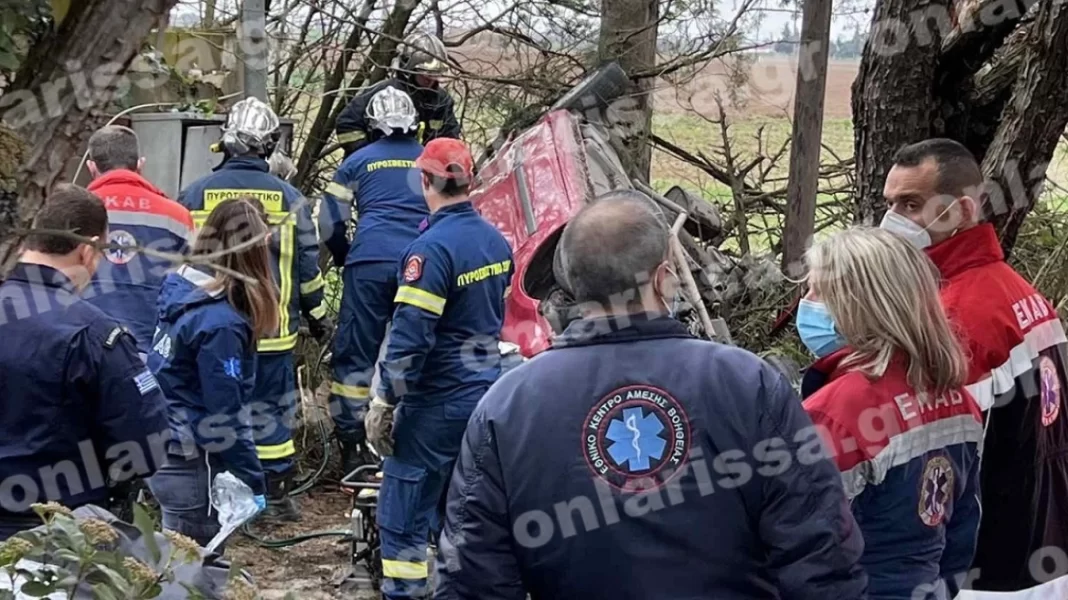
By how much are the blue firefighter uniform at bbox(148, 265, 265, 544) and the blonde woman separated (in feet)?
8.36

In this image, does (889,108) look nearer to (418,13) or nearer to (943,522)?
(943,522)

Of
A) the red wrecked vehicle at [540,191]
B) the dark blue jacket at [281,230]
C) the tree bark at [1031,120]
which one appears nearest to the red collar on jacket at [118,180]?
the dark blue jacket at [281,230]

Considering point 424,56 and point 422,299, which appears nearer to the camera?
point 422,299

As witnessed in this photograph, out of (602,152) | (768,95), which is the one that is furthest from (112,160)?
(768,95)

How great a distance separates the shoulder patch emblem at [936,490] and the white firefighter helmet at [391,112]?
432cm

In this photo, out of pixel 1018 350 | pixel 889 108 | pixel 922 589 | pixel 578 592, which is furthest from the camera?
pixel 889 108

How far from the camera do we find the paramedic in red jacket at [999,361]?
3.41 metres

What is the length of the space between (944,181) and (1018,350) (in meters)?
0.49

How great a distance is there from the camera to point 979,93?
14.9 feet

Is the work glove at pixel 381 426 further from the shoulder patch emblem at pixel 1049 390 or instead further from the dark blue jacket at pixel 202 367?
the shoulder patch emblem at pixel 1049 390

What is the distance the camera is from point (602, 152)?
22.8 ft

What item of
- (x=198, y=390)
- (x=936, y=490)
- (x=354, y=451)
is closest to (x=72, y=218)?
(x=198, y=390)

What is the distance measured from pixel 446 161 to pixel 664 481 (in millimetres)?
2803

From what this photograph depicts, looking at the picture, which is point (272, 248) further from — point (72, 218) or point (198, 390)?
point (72, 218)
